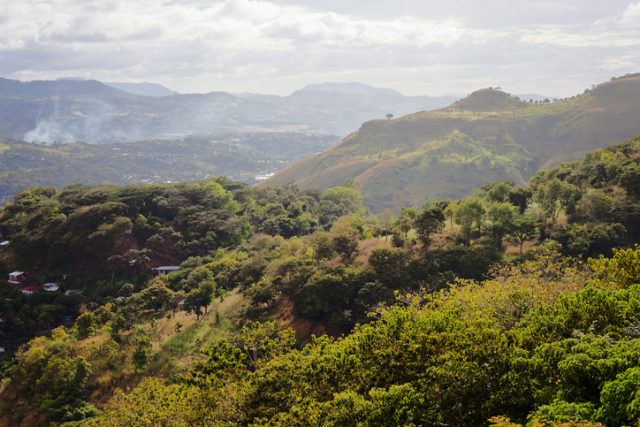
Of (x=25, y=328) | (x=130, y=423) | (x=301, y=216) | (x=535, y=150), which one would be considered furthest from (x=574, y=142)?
(x=130, y=423)

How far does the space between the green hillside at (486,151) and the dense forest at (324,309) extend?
64.3 meters

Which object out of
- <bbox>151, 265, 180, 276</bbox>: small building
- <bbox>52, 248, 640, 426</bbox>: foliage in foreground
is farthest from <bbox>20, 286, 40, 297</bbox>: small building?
<bbox>52, 248, 640, 426</bbox>: foliage in foreground

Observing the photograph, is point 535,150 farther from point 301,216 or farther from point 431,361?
point 431,361

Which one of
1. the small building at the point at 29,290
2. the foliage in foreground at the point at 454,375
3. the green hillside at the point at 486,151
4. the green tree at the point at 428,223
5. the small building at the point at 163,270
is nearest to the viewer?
the foliage in foreground at the point at 454,375

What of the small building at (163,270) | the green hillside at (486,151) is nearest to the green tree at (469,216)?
the small building at (163,270)

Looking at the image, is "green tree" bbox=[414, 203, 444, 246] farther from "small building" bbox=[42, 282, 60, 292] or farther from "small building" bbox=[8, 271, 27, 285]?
"small building" bbox=[8, 271, 27, 285]

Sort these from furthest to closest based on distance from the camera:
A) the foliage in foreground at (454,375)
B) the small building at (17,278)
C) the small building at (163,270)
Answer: the small building at (163,270) < the small building at (17,278) < the foliage in foreground at (454,375)

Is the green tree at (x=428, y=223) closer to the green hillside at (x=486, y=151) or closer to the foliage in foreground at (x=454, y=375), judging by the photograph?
the foliage in foreground at (x=454, y=375)

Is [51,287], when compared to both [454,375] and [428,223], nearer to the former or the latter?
[428,223]

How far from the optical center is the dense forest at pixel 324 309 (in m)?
16.8

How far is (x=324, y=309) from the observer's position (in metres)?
40.3

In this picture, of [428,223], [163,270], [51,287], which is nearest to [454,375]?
[428,223]

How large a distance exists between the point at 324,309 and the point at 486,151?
147m

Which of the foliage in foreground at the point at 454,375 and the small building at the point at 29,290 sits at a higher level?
the foliage in foreground at the point at 454,375
